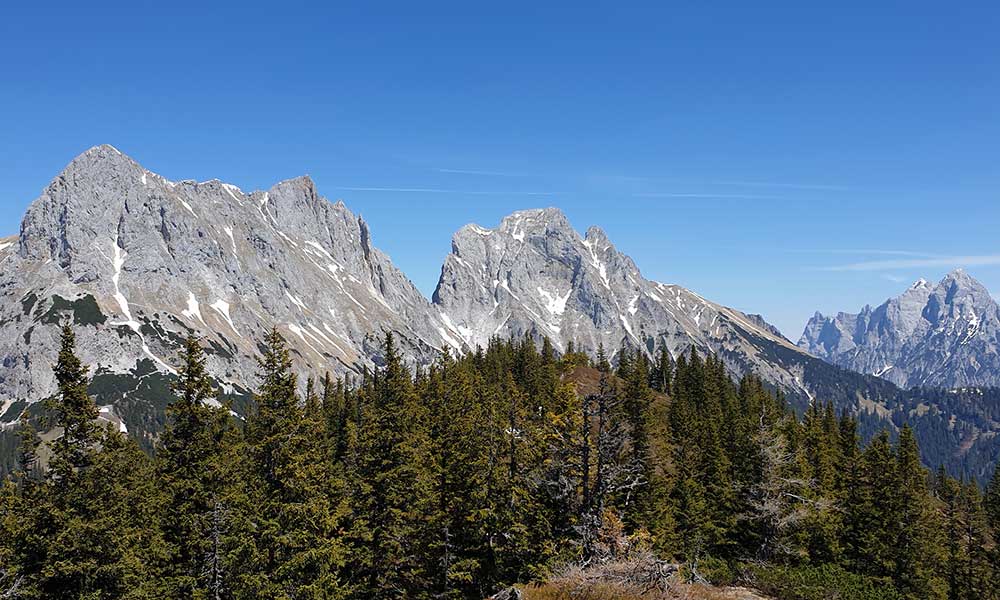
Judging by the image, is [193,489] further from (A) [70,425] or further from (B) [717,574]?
(B) [717,574]

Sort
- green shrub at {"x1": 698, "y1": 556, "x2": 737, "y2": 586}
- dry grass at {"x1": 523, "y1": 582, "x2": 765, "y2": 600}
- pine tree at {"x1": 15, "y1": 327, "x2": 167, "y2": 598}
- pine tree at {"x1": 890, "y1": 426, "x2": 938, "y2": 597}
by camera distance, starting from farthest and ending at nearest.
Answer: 1. pine tree at {"x1": 890, "y1": 426, "x2": 938, "y2": 597}
2. green shrub at {"x1": 698, "y1": 556, "x2": 737, "y2": 586}
3. pine tree at {"x1": 15, "y1": 327, "x2": 167, "y2": 598}
4. dry grass at {"x1": 523, "y1": 582, "x2": 765, "y2": 600}

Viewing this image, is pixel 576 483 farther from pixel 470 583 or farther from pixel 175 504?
pixel 175 504

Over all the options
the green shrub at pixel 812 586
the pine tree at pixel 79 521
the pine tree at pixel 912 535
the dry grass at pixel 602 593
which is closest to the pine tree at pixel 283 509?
the pine tree at pixel 79 521

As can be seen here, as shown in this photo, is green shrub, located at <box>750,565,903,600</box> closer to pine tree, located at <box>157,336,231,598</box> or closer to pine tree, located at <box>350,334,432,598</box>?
pine tree, located at <box>350,334,432,598</box>

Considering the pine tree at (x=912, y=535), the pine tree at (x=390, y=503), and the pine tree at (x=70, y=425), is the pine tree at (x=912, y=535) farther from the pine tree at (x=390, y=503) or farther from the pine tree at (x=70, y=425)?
the pine tree at (x=70, y=425)

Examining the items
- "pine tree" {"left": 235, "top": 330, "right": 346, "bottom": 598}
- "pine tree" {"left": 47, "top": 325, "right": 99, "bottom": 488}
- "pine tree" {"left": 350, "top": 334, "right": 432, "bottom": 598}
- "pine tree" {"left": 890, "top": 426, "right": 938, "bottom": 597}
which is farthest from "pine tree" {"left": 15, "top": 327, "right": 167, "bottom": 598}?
"pine tree" {"left": 890, "top": 426, "right": 938, "bottom": 597}

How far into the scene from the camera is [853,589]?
2542cm

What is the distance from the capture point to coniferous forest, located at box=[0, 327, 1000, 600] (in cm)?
2556

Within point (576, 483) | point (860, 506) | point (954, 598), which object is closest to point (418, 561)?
point (576, 483)

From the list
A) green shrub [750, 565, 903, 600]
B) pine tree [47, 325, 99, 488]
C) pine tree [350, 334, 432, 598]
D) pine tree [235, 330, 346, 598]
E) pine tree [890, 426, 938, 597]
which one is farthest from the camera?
pine tree [890, 426, 938, 597]

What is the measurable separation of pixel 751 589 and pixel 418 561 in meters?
20.5

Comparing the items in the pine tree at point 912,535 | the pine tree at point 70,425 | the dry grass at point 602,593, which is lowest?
the pine tree at point 912,535

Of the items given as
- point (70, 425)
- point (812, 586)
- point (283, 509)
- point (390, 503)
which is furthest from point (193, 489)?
point (812, 586)

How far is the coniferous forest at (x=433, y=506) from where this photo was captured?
83.9 ft
